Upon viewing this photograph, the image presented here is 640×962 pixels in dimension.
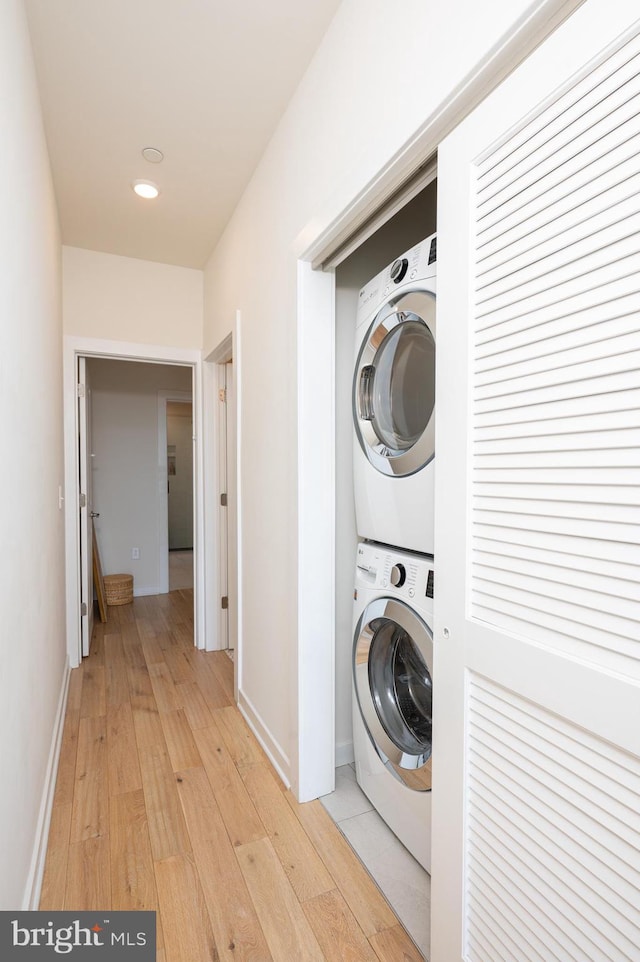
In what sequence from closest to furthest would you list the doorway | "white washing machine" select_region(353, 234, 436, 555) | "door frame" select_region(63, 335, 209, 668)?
1. "white washing machine" select_region(353, 234, 436, 555)
2. "door frame" select_region(63, 335, 209, 668)
3. the doorway

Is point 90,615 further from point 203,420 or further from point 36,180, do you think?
point 36,180

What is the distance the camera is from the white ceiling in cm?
149

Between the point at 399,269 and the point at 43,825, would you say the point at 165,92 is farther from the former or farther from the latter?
the point at 43,825

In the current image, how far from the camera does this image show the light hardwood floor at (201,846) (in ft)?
4.20

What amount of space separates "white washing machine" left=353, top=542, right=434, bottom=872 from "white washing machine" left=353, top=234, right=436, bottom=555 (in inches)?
4.7

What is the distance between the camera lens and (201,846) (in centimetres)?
159

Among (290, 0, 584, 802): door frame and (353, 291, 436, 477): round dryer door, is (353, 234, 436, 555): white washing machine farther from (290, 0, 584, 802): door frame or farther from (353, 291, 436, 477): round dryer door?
(290, 0, 584, 802): door frame

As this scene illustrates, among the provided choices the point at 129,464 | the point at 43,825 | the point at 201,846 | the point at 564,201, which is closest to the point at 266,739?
the point at 201,846

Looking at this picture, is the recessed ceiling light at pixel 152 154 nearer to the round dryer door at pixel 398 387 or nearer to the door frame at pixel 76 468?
the door frame at pixel 76 468

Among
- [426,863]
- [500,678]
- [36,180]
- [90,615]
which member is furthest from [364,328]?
[90,615]

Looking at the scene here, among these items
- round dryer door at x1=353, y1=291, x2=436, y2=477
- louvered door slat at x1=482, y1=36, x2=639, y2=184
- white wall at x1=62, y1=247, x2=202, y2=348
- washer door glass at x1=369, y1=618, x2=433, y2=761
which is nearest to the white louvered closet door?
louvered door slat at x1=482, y1=36, x2=639, y2=184

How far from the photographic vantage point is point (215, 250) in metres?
2.99

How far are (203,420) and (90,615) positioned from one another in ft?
5.32

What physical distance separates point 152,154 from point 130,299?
1.16m
